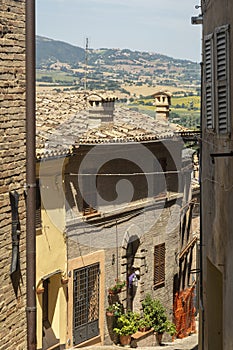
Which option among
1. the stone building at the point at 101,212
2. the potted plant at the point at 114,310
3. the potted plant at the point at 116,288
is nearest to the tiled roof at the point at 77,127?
the stone building at the point at 101,212

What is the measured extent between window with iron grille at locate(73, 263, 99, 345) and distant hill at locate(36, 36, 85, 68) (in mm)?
33448

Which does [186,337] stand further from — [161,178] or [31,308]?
[31,308]

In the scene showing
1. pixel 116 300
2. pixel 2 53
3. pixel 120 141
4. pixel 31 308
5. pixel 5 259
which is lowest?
pixel 116 300

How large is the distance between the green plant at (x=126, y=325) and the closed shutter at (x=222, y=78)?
11.9 metres

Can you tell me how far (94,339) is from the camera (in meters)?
19.9

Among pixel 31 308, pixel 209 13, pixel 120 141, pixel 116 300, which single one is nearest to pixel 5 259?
pixel 31 308

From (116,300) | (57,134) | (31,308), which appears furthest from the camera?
(116,300)

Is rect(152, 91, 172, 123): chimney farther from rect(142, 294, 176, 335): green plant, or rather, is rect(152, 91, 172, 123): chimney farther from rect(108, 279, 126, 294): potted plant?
rect(108, 279, 126, 294): potted plant

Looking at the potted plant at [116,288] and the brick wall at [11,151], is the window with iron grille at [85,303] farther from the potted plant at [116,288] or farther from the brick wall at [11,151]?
the brick wall at [11,151]

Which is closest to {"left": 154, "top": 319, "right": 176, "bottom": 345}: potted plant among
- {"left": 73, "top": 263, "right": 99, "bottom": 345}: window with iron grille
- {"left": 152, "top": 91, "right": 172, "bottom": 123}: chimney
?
{"left": 73, "top": 263, "right": 99, "bottom": 345}: window with iron grille

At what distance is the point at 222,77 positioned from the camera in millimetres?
9195

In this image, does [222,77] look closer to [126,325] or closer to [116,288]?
[116,288]

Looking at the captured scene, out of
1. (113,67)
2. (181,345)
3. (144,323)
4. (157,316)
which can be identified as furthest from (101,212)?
(113,67)

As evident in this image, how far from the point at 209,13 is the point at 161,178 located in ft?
40.7
